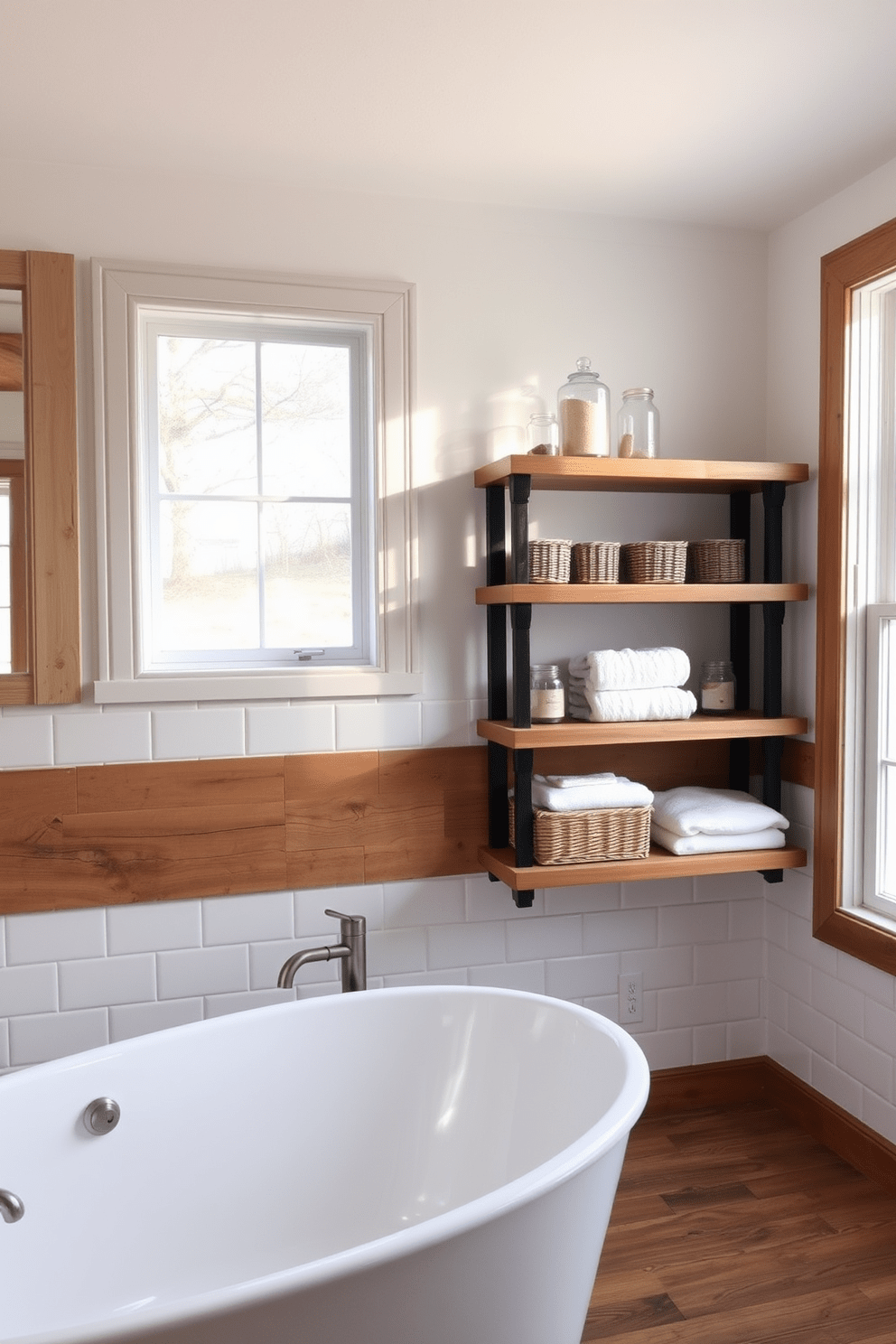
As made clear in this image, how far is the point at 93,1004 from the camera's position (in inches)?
96.5

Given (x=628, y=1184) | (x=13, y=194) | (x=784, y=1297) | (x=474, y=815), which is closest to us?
(x=784, y=1297)

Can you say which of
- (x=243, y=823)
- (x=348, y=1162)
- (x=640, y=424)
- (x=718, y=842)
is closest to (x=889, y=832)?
(x=718, y=842)

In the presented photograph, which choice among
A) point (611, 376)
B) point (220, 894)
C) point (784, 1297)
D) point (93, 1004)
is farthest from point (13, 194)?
point (784, 1297)

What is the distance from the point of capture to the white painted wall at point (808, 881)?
2451 millimetres

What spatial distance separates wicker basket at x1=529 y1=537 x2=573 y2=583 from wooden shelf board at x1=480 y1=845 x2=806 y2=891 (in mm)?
696

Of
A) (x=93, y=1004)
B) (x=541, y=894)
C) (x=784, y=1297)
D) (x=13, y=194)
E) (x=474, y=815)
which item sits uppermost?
(x=13, y=194)

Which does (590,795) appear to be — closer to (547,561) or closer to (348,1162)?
(547,561)

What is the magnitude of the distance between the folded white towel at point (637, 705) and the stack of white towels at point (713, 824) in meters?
0.24

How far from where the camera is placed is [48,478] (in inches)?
92.1

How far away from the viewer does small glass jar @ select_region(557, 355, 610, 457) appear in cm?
252

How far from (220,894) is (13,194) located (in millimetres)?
1696

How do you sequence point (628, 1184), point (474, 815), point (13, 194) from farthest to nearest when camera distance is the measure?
1. point (474, 815)
2. point (628, 1184)
3. point (13, 194)

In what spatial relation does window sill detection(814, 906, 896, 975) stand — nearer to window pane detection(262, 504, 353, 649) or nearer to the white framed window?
the white framed window

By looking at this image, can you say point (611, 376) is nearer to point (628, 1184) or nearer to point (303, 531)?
point (303, 531)
